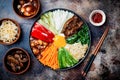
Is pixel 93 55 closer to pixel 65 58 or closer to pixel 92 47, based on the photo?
pixel 92 47

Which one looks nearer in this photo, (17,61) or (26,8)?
(17,61)

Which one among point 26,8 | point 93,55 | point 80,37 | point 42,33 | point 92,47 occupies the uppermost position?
point 26,8

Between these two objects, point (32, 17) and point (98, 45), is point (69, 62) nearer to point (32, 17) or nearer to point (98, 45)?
point (98, 45)

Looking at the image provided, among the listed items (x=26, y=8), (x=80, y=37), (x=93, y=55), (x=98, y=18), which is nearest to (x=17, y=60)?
(x=26, y=8)

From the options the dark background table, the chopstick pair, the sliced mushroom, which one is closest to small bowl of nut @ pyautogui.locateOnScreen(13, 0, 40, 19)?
the dark background table

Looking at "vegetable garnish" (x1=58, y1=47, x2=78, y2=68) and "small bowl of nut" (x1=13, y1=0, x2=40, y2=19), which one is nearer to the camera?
"vegetable garnish" (x1=58, y1=47, x2=78, y2=68)

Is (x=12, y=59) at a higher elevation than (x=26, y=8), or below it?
below

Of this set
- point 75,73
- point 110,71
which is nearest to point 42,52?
point 75,73

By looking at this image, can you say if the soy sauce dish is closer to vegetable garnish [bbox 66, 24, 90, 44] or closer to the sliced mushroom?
vegetable garnish [bbox 66, 24, 90, 44]
